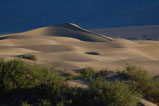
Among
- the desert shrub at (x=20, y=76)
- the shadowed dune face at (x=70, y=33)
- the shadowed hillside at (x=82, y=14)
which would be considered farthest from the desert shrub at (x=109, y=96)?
the shadowed hillside at (x=82, y=14)

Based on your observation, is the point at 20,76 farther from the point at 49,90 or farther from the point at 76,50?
the point at 76,50

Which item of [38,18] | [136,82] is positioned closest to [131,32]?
[38,18]

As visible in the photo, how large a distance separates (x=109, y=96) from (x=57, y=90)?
126 cm

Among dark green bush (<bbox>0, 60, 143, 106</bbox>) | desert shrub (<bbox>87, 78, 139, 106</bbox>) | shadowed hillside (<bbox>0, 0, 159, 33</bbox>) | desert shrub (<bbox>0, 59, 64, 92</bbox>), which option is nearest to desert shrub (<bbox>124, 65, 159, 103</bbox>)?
dark green bush (<bbox>0, 60, 143, 106</bbox>)

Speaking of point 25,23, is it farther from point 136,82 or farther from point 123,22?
point 136,82

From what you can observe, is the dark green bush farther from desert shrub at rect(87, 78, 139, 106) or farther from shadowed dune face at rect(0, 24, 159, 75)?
shadowed dune face at rect(0, 24, 159, 75)

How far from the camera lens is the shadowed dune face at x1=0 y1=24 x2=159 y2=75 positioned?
17.6 meters

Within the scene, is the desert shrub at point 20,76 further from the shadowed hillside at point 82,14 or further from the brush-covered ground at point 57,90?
the shadowed hillside at point 82,14

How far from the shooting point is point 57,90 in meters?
7.70

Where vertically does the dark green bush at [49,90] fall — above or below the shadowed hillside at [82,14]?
below

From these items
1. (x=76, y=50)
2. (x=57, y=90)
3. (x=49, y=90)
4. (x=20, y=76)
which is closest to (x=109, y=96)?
(x=57, y=90)

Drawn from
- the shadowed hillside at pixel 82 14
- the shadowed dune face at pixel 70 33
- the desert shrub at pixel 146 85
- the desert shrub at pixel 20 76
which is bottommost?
the desert shrub at pixel 146 85

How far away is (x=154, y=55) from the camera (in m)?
31.5

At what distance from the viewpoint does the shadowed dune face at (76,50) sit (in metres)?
17.6
